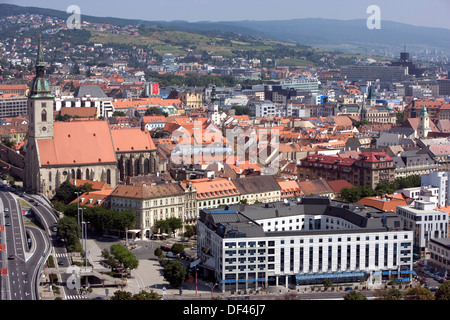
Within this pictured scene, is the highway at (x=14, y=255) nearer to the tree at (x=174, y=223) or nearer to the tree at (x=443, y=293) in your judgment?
the tree at (x=174, y=223)

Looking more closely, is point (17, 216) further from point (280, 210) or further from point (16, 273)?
point (280, 210)

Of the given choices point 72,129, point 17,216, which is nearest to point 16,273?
point 17,216

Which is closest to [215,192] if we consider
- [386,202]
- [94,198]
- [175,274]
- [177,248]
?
[94,198]

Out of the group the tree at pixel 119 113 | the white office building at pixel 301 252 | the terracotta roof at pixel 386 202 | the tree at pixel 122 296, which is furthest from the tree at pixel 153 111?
the tree at pixel 122 296

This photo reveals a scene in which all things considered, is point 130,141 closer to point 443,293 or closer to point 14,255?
point 14,255

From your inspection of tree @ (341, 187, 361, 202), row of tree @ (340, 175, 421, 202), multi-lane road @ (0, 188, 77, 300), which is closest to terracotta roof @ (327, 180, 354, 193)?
row of tree @ (340, 175, 421, 202)

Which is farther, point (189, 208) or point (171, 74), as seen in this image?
point (171, 74)
